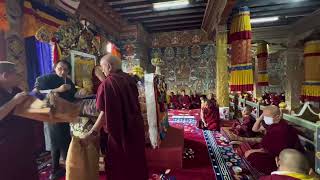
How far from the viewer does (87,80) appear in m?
4.52

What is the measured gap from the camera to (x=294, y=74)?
9.38 metres

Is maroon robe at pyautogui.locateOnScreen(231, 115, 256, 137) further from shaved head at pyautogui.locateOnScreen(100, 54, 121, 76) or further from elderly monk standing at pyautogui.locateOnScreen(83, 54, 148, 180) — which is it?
shaved head at pyautogui.locateOnScreen(100, 54, 121, 76)

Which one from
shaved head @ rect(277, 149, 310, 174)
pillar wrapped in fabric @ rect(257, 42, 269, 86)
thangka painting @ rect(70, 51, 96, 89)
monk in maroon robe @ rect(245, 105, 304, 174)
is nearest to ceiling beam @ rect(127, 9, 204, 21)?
pillar wrapped in fabric @ rect(257, 42, 269, 86)

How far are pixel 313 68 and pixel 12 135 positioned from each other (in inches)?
293

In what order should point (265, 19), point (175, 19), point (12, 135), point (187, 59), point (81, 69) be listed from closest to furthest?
point (12, 135) → point (81, 69) → point (265, 19) → point (175, 19) → point (187, 59)

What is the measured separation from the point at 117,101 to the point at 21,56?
9.46 ft

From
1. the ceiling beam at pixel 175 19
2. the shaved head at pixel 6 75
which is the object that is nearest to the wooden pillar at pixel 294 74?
the ceiling beam at pixel 175 19

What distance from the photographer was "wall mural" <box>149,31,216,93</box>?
1102cm

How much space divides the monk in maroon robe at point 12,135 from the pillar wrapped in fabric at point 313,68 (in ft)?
23.7

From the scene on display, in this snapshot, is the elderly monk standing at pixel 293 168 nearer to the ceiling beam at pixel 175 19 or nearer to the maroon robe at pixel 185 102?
the ceiling beam at pixel 175 19

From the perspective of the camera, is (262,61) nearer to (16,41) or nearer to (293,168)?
(293,168)

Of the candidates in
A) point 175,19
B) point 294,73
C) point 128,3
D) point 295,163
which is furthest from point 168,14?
point 295,163

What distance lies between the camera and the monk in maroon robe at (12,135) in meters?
1.83

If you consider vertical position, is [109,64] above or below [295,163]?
above
